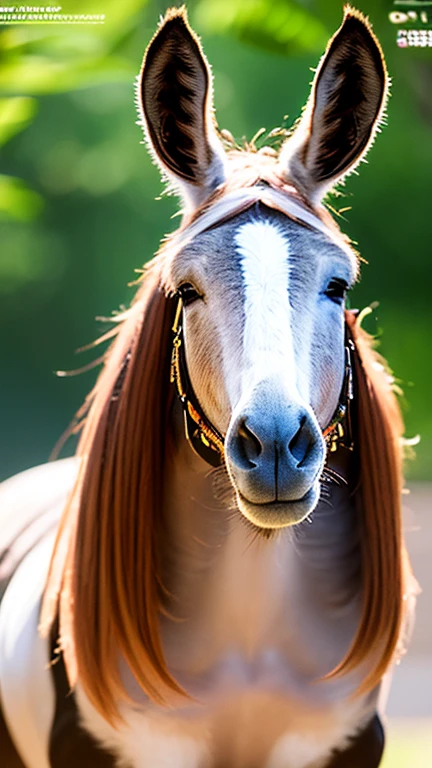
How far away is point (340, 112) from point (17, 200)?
1.85ft

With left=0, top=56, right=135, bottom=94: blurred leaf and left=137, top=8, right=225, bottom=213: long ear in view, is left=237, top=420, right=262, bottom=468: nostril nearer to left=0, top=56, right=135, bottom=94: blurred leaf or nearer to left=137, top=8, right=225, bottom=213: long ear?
left=137, top=8, right=225, bottom=213: long ear

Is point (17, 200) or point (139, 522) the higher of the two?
point (17, 200)

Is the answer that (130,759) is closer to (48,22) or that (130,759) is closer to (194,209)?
(194,209)

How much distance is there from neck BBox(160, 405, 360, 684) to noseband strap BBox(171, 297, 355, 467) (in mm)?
40

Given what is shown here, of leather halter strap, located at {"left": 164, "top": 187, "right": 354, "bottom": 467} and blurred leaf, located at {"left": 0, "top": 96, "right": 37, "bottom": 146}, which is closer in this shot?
leather halter strap, located at {"left": 164, "top": 187, "right": 354, "bottom": 467}

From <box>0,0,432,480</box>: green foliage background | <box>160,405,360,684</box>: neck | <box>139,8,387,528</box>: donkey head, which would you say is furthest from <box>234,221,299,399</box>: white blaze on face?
<box>0,0,432,480</box>: green foliage background

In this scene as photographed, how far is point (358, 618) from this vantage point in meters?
0.99

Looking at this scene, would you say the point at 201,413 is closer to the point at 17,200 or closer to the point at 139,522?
the point at 139,522

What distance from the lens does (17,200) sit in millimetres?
1224

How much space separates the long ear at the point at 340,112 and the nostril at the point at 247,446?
0.33 metres

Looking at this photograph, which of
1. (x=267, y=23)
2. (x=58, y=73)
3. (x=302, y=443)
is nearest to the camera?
(x=302, y=443)

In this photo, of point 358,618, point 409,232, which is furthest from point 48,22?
point 358,618

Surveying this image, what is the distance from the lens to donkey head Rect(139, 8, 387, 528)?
72 cm

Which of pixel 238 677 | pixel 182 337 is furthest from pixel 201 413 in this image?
pixel 238 677
